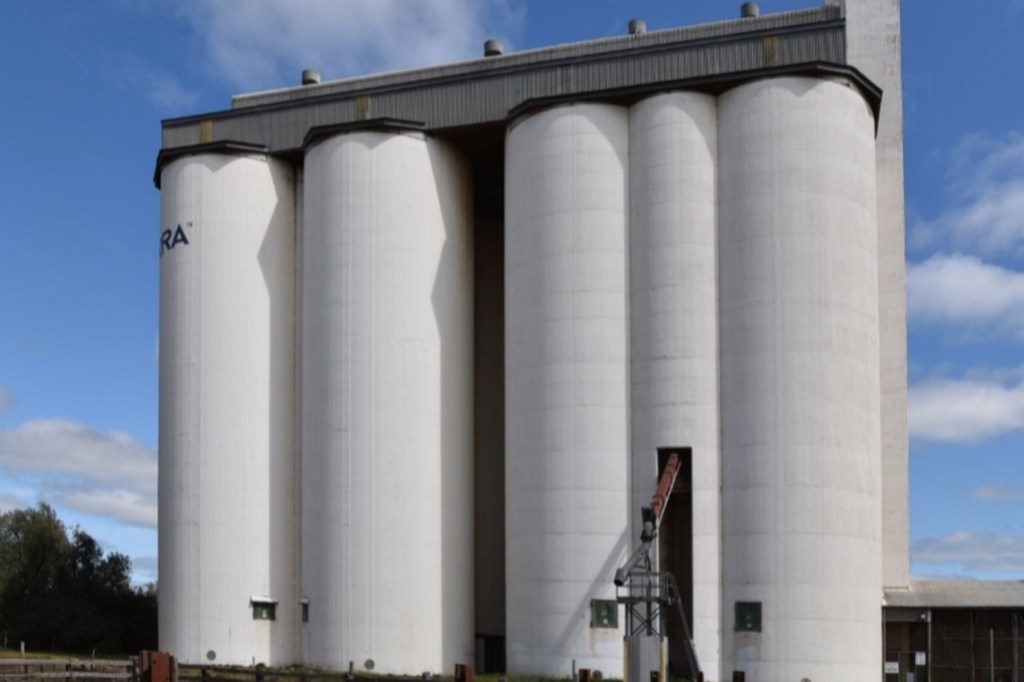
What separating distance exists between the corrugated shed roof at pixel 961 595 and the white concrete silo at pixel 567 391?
11.2 meters

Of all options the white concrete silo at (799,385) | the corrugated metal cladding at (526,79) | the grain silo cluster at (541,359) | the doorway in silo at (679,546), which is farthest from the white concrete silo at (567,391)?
the white concrete silo at (799,385)

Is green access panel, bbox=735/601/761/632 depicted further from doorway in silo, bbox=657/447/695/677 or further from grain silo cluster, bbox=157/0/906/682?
doorway in silo, bbox=657/447/695/677

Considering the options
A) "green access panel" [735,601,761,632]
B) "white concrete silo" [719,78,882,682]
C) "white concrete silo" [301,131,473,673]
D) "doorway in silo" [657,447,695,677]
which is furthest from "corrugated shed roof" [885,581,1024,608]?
"white concrete silo" [301,131,473,673]

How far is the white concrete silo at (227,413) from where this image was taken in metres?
57.3

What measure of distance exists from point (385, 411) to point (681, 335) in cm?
1238

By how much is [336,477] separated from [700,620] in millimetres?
15554

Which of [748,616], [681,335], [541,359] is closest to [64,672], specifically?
[541,359]

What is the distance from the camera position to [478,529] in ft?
200

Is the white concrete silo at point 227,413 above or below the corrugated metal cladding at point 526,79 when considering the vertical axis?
below

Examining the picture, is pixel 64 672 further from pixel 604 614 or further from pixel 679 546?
pixel 679 546

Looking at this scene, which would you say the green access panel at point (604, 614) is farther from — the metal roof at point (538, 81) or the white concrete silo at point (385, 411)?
the metal roof at point (538, 81)

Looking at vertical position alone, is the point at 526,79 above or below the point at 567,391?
above

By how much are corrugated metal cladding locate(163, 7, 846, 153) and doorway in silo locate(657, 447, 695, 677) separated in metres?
14.5

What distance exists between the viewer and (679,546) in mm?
51281
